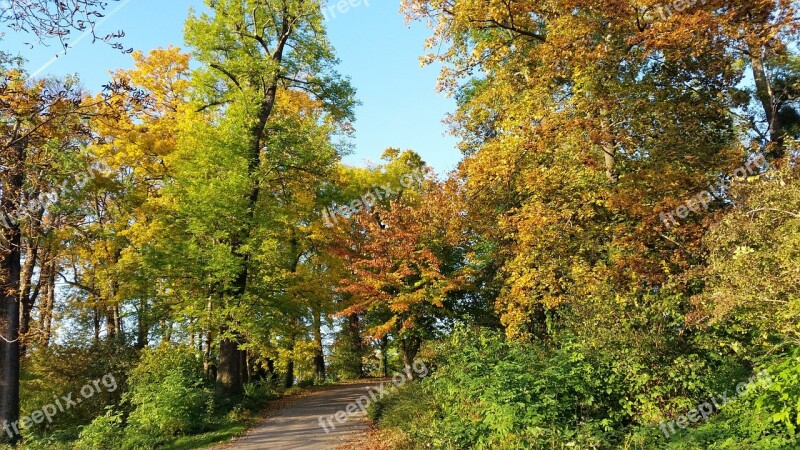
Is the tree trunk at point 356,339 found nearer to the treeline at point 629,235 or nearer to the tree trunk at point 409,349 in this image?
the tree trunk at point 409,349

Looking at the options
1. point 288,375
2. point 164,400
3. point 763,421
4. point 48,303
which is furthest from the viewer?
point 288,375

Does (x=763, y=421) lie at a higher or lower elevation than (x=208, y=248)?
lower

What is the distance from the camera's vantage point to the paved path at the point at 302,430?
11.4 m

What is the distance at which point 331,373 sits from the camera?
33.9m

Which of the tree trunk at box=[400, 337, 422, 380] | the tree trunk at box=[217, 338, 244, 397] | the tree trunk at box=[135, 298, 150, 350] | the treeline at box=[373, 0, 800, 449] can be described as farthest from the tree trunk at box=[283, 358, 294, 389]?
the treeline at box=[373, 0, 800, 449]

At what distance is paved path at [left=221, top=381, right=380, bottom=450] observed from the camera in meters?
11.4

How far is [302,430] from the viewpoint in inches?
519

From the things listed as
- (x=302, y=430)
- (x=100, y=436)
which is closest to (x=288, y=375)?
(x=302, y=430)

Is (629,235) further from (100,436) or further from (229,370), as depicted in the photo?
(229,370)

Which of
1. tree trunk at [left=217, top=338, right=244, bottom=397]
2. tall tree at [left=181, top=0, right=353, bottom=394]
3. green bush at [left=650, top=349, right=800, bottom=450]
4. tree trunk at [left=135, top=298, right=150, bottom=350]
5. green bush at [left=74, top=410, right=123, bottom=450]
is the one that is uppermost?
tall tree at [left=181, top=0, right=353, bottom=394]

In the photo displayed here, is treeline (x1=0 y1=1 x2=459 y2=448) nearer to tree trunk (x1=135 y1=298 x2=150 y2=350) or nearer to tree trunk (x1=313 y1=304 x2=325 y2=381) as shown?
tree trunk (x1=135 y1=298 x2=150 y2=350)

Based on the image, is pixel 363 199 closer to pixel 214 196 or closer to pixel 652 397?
pixel 214 196

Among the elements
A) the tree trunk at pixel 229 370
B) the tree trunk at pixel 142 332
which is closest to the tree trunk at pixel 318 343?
the tree trunk at pixel 229 370

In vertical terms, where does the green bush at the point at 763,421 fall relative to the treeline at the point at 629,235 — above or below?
below
